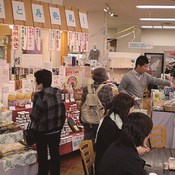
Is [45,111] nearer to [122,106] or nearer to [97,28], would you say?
[122,106]

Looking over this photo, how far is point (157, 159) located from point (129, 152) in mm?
1052

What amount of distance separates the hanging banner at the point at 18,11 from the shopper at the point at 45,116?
109 cm

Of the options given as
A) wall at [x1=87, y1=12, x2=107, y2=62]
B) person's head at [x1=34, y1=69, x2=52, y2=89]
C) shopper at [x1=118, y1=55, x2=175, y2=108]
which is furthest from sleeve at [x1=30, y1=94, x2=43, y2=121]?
wall at [x1=87, y1=12, x2=107, y2=62]

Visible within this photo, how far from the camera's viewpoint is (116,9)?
10398mm

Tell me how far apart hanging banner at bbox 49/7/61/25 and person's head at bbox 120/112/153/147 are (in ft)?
10.5

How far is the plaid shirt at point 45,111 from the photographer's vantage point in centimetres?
396

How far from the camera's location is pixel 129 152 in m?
2.29

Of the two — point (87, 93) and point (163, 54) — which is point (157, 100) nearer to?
point (87, 93)

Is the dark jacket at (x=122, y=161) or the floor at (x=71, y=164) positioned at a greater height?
the dark jacket at (x=122, y=161)

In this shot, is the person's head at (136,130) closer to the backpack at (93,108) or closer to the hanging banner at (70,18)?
the backpack at (93,108)

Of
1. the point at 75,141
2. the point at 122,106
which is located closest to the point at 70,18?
the point at 75,141

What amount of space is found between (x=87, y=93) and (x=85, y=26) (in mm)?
2060

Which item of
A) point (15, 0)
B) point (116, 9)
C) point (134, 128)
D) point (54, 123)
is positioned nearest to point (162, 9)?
point (116, 9)

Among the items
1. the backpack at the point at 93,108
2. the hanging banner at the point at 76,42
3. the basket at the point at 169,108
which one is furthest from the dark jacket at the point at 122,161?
the hanging banner at the point at 76,42
